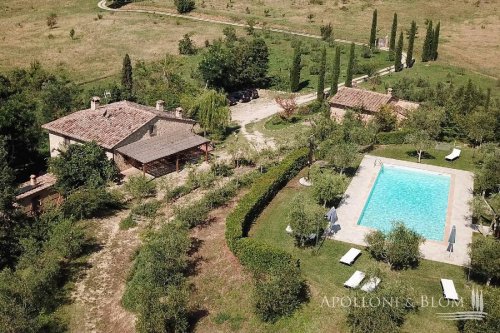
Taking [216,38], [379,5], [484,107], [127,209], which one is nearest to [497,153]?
[484,107]

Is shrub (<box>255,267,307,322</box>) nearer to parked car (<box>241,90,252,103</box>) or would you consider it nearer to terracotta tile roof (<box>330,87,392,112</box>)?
terracotta tile roof (<box>330,87,392,112</box>)

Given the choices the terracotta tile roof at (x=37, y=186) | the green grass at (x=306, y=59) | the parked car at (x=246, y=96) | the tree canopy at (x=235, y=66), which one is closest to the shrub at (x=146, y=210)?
the terracotta tile roof at (x=37, y=186)

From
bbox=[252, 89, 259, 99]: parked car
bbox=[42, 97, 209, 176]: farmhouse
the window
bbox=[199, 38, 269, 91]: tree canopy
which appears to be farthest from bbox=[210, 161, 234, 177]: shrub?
bbox=[252, 89, 259, 99]: parked car

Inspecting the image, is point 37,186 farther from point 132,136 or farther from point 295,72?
point 295,72

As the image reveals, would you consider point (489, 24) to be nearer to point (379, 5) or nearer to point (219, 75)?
point (379, 5)

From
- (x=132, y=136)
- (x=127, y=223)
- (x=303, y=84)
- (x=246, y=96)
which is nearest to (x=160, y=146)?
(x=132, y=136)
